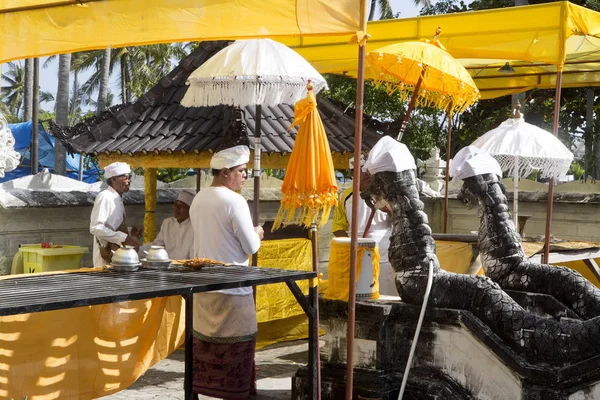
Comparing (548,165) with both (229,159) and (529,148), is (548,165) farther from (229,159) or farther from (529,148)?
(229,159)

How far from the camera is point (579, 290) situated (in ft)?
20.1

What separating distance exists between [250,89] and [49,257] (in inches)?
119

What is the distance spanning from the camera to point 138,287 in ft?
13.9

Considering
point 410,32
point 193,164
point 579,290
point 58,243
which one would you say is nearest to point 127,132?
point 193,164

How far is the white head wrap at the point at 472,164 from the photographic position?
6375 mm

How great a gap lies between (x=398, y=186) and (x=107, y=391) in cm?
243

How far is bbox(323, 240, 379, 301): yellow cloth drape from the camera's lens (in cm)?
584

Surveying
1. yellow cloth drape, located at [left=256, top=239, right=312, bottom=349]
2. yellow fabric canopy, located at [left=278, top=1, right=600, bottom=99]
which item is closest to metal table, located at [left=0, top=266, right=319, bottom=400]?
yellow cloth drape, located at [left=256, top=239, right=312, bottom=349]

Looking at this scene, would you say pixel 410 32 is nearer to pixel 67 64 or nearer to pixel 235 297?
pixel 235 297

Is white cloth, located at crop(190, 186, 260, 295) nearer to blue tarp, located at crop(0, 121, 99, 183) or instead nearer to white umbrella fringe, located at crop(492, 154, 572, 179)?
white umbrella fringe, located at crop(492, 154, 572, 179)

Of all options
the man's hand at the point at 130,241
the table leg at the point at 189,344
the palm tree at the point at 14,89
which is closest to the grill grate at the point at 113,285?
the table leg at the point at 189,344

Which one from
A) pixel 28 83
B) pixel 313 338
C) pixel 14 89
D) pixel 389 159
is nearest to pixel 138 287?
pixel 313 338

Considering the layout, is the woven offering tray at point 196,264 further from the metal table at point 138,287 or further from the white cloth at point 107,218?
the white cloth at point 107,218

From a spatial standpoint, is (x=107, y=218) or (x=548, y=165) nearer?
(x=107, y=218)
